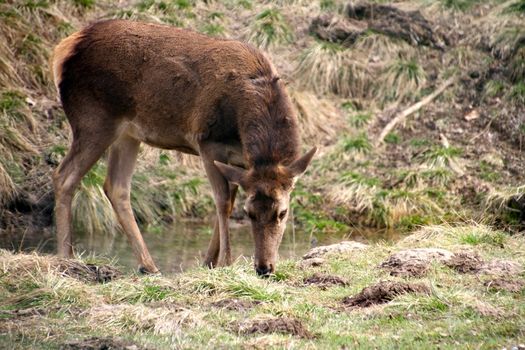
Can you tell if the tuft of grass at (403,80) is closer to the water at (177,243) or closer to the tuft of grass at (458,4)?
the tuft of grass at (458,4)

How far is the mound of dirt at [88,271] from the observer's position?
8.63 metres

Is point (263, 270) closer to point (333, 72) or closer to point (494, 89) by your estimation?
point (333, 72)

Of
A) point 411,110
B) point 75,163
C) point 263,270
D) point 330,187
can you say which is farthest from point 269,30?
point 263,270

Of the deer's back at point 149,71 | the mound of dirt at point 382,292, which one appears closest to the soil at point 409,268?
the mound of dirt at point 382,292

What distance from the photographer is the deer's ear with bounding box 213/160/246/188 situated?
8.90m

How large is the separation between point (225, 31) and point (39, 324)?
39.6ft

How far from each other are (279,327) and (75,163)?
4.25 meters

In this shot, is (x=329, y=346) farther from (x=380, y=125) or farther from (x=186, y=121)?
(x=380, y=125)

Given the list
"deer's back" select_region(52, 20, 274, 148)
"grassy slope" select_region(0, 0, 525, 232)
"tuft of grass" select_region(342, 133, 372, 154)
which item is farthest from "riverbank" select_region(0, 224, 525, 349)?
"tuft of grass" select_region(342, 133, 372, 154)

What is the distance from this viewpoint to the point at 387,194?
49.4 ft

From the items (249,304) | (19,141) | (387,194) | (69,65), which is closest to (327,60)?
(387,194)

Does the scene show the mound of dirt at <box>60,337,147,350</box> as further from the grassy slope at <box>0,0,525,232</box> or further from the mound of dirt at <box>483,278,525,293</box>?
the grassy slope at <box>0,0,525,232</box>

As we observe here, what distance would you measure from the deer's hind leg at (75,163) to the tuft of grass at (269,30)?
8540mm

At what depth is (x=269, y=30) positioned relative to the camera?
18.5 meters
